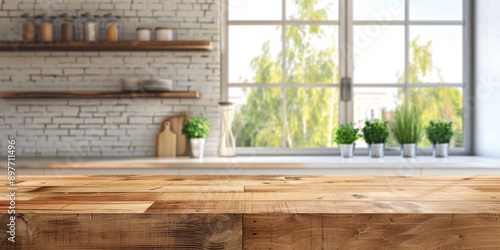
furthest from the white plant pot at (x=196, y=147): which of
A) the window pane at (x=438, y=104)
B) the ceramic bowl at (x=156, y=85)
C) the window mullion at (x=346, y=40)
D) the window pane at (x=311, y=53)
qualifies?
the window pane at (x=438, y=104)

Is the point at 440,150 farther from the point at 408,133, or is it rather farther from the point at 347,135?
the point at 347,135

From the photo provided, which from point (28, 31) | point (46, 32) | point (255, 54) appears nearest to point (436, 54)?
point (255, 54)

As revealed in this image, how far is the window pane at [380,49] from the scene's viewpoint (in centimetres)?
409

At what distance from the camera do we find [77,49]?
12.7 ft

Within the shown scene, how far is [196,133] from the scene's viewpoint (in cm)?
375

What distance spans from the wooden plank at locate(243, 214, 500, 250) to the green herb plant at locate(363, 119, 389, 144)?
117 inches

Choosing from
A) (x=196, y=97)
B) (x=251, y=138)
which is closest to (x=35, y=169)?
(x=196, y=97)

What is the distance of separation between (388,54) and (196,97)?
1.61 meters

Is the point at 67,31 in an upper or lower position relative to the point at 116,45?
upper

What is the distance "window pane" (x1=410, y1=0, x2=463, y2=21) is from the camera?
4105mm

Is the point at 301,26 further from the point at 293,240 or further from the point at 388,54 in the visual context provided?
the point at 293,240

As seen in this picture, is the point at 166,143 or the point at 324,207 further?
the point at 166,143

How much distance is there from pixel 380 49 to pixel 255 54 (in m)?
1.03

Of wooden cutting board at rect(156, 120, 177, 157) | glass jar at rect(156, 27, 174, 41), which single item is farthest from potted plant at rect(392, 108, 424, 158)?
glass jar at rect(156, 27, 174, 41)
